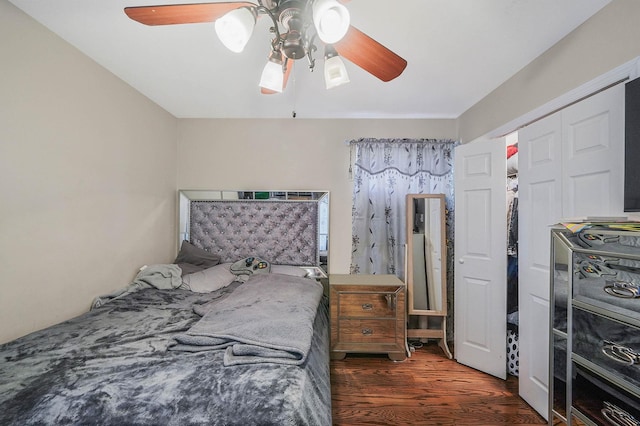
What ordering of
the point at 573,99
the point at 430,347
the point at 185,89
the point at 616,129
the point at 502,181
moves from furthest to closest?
1. the point at 430,347
2. the point at 185,89
3. the point at 502,181
4. the point at 573,99
5. the point at 616,129

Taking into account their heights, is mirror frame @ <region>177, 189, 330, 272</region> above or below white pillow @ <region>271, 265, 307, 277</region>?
above

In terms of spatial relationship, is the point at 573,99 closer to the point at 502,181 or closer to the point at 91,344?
the point at 502,181

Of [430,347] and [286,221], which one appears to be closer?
[430,347]

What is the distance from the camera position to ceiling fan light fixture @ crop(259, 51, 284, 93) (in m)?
1.29

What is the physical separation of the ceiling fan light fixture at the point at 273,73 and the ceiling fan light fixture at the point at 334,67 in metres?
0.23

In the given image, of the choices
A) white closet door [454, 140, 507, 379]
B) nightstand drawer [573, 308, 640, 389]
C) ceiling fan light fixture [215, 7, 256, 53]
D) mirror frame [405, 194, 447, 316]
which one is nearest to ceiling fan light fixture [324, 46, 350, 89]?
ceiling fan light fixture [215, 7, 256, 53]

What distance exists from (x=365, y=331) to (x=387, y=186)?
149 cm

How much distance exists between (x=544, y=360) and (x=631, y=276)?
1.08m

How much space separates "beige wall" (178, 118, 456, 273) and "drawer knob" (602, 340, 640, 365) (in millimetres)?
2090

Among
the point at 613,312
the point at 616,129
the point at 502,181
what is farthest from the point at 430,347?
the point at 616,129

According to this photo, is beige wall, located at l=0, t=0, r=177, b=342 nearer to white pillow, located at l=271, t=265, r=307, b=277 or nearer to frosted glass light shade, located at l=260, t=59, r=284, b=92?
white pillow, located at l=271, t=265, r=307, b=277

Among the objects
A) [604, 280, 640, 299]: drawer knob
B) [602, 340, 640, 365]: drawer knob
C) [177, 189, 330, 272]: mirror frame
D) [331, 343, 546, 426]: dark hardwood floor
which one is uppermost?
[177, 189, 330, 272]: mirror frame

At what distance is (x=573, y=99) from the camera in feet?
5.32

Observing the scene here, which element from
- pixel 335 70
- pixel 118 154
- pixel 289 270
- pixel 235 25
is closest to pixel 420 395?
pixel 289 270
